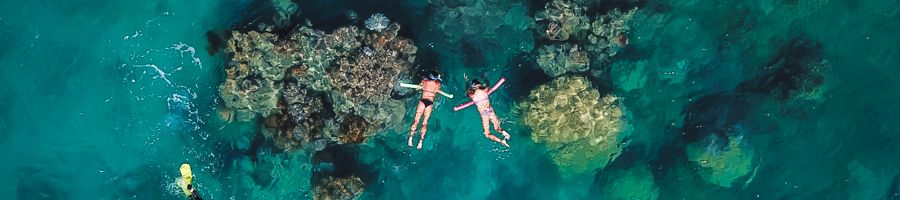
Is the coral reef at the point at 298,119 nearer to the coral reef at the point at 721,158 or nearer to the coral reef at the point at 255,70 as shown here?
the coral reef at the point at 255,70

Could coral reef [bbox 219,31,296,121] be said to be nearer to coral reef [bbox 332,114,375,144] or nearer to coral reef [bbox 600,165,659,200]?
coral reef [bbox 332,114,375,144]

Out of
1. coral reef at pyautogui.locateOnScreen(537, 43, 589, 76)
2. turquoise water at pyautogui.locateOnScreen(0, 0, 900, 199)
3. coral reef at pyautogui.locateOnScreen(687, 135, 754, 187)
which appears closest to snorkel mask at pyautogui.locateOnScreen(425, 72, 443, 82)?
turquoise water at pyautogui.locateOnScreen(0, 0, 900, 199)

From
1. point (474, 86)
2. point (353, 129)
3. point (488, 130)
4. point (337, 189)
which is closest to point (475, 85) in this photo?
point (474, 86)

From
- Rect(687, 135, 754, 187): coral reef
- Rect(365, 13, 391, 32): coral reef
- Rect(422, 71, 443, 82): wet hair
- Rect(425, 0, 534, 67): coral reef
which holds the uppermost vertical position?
Rect(365, 13, 391, 32): coral reef

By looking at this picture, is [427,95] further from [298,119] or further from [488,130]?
[298,119]

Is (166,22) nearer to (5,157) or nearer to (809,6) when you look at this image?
(5,157)

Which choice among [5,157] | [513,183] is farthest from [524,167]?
[5,157]
